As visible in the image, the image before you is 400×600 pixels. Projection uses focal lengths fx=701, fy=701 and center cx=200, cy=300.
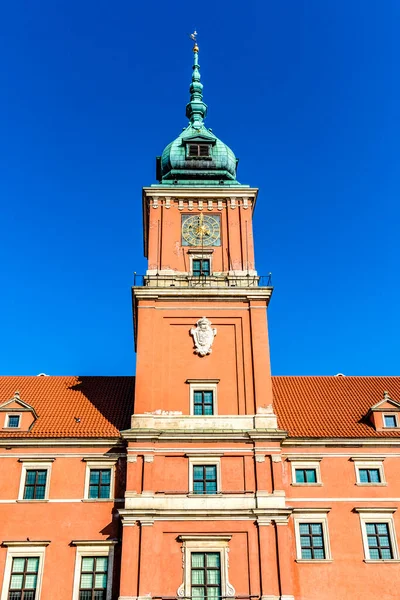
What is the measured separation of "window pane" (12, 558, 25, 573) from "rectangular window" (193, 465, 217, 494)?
705 cm

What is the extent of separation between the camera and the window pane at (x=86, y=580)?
1033 inches

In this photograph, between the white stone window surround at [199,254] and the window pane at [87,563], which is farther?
the white stone window surround at [199,254]

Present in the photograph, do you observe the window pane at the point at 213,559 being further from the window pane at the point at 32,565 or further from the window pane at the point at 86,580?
the window pane at the point at 32,565

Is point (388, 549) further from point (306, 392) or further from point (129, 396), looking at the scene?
point (129, 396)

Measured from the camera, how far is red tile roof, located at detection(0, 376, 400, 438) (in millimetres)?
30125

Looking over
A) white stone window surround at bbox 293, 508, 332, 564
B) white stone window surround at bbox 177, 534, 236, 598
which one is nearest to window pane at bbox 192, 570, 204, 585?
white stone window surround at bbox 177, 534, 236, 598

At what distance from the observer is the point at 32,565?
26.6m

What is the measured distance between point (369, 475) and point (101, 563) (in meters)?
11.5

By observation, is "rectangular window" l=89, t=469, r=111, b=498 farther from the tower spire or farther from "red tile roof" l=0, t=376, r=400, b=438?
the tower spire

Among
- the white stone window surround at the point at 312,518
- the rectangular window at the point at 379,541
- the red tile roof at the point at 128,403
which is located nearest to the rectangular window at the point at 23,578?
the red tile roof at the point at 128,403

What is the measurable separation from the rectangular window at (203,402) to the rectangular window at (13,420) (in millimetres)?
7775

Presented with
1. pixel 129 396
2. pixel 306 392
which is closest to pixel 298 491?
pixel 306 392

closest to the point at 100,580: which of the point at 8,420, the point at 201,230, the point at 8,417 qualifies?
the point at 8,420

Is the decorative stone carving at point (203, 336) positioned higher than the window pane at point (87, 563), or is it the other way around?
the decorative stone carving at point (203, 336)
